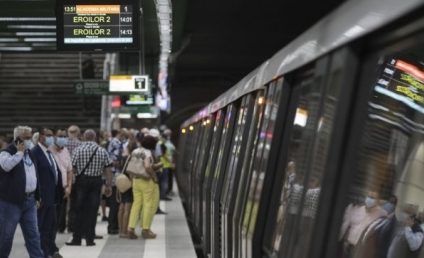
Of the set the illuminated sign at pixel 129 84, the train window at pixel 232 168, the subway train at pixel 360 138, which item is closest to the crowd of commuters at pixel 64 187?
the train window at pixel 232 168

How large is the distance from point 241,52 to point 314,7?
35.2 ft

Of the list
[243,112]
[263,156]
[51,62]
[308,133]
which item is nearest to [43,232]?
[243,112]

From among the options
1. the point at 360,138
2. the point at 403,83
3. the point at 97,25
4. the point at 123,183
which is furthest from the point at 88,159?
the point at 403,83

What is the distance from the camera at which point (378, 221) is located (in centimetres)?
309

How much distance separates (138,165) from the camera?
12875 millimetres

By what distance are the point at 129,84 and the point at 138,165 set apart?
990 centimetres

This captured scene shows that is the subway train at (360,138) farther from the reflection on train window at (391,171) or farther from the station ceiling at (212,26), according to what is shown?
the station ceiling at (212,26)

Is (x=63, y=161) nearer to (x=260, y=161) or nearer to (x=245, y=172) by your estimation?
(x=245, y=172)

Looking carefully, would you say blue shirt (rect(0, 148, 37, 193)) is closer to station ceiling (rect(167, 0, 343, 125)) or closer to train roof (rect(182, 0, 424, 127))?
train roof (rect(182, 0, 424, 127))

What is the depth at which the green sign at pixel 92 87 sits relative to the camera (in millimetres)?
22391

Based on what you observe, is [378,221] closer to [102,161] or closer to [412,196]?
[412,196]

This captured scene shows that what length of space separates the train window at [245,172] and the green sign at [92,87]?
16384 mm

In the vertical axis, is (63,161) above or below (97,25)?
below

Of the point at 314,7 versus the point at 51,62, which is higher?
the point at 314,7
